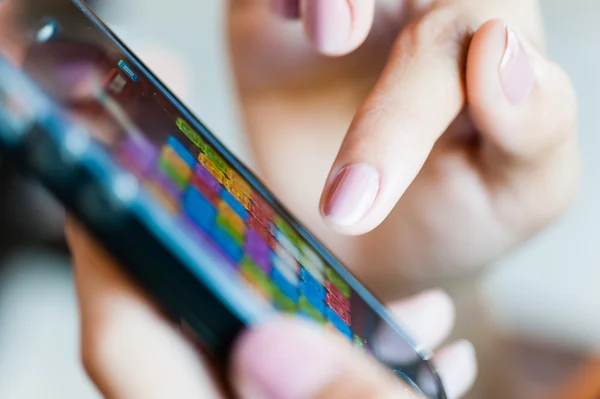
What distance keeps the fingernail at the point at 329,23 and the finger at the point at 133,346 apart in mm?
159

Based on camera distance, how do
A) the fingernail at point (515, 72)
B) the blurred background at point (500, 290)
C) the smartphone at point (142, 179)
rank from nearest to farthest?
the smartphone at point (142, 179) < the fingernail at point (515, 72) < the blurred background at point (500, 290)

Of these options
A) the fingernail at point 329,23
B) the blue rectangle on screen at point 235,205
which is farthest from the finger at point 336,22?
the blue rectangle on screen at point 235,205

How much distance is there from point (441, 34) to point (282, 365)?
0.20m

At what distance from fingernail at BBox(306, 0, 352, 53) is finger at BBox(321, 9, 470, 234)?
0.09ft

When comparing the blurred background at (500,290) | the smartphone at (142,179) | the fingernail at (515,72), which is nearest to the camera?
the smartphone at (142,179)

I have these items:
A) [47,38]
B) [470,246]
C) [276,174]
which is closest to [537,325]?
[470,246]

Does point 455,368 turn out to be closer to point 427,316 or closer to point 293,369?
point 427,316

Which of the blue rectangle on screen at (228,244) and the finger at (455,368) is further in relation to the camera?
the finger at (455,368)

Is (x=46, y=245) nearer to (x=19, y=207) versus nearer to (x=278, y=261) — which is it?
(x=19, y=207)

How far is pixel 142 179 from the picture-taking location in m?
0.16

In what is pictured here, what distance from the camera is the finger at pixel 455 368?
32 cm

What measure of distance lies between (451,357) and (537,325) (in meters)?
0.15

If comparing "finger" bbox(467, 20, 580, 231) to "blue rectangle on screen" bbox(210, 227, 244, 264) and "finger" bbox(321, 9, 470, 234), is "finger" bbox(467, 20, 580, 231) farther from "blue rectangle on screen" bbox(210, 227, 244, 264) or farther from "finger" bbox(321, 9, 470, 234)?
"blue rectangle on screen" bbox(210, 227, 244, 264)

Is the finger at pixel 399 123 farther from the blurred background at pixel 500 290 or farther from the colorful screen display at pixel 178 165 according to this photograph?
the blurred background at pixel 500 290
